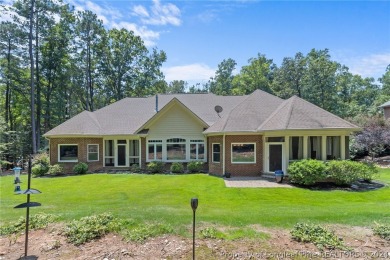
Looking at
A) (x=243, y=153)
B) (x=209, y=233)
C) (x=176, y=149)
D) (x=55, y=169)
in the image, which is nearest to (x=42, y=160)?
(x=55, y=169)

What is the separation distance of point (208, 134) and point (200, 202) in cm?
849

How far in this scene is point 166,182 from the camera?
1405cm

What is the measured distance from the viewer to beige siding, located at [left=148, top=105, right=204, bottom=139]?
18.6 metres

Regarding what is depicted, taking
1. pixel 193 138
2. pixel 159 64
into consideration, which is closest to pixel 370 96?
pixel 159 64

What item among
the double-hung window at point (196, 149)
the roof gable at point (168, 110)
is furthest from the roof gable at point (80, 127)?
the double-hung window at point (196, 149)

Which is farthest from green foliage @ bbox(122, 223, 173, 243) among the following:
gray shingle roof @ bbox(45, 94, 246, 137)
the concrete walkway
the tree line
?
the tree line

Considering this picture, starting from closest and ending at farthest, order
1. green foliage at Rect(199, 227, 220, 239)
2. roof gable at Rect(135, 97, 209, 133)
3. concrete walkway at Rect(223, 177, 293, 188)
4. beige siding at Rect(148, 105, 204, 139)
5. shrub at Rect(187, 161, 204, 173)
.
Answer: green foliage at Rect(199, 227, 220, 239), concrete walkway at Rect(223, 177, 293, 188), shrub at Rect(187, 161, 204, 173), roof gable at Rect(135, 97, 209, 133), beige siding at Rect(148, 105, 204, 139)

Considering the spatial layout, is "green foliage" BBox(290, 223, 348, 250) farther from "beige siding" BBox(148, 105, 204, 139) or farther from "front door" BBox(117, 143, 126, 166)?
"front door" BBox(117, 143, 126, 166)

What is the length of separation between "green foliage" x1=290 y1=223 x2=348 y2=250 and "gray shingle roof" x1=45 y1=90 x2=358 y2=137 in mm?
8519

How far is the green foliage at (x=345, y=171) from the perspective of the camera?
41.1ft

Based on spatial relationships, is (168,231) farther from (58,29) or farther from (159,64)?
(159,64)

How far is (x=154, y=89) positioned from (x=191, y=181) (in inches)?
1089

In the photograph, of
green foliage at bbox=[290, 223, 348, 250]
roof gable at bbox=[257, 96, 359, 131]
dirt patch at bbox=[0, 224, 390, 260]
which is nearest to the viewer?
dirt patch at bbox=[0, 224, 390, 260]

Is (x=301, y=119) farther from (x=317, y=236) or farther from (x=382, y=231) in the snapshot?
(x=317, y=236)
